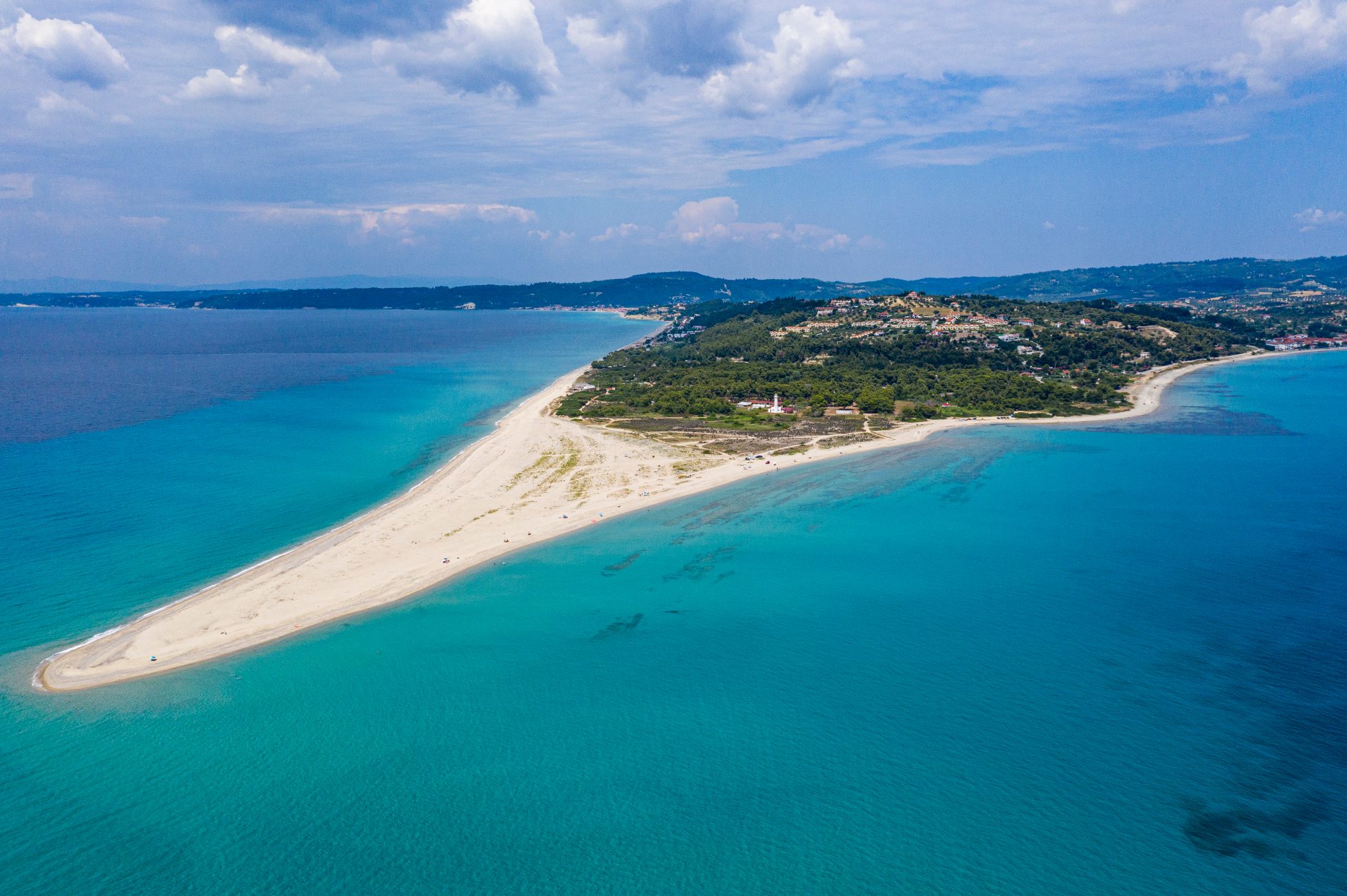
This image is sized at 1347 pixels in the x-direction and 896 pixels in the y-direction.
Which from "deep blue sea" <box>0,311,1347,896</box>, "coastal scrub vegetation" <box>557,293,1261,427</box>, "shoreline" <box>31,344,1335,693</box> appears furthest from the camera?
"coastal scrub vegetation" <box>557,293,1261,427</box>

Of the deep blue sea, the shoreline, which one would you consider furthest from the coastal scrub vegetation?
the deep blue sea

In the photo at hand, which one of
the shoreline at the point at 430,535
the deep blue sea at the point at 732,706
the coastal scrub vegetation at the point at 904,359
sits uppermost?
the coastal scrub vegetation at the point at 904,359

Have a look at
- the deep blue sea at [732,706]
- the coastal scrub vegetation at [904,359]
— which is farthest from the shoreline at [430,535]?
the coastal scrub vegetation at [904,359]

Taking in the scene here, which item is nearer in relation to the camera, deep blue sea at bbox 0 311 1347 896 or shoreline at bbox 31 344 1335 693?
deep blue sea at bbox 0 311 1347 896

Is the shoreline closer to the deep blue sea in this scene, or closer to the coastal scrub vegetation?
the deep blue sea

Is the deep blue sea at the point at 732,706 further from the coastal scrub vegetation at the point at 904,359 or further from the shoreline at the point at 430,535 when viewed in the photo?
the coastal scrub vegetation at the point at 904,359
